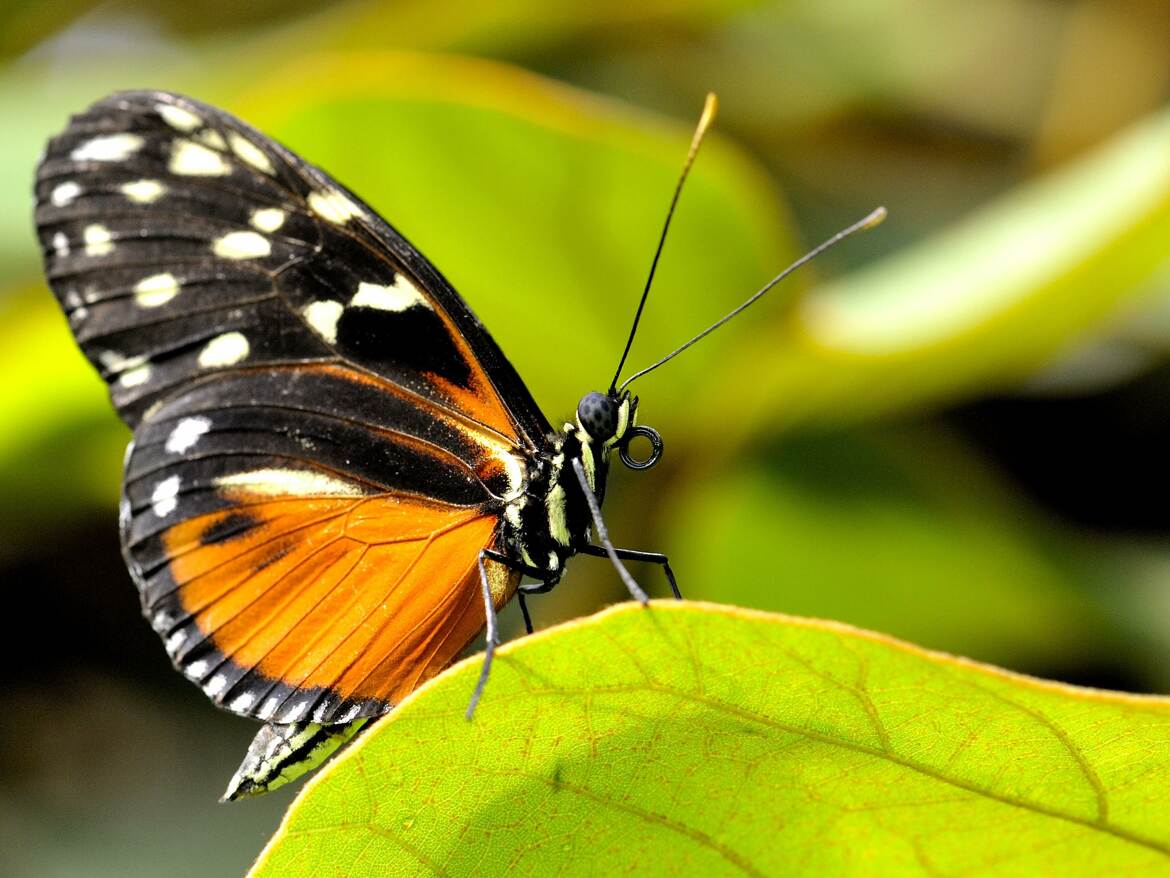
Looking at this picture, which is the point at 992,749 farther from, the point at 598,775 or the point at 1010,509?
the point at 1010,509

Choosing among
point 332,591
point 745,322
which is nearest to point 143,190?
point 332,591

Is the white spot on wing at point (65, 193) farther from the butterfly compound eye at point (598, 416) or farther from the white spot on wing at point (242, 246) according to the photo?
Answer: the butterfly compound eye at point (598, 416)

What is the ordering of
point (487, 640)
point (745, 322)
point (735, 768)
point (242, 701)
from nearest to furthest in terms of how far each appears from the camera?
point (735, 768)
point (487, 640)
point (242, 701)
point (745, 322)

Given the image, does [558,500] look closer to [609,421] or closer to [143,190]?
[609,421]

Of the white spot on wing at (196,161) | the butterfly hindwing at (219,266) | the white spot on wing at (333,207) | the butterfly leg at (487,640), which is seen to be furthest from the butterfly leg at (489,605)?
the white spot on wing at (196,161)

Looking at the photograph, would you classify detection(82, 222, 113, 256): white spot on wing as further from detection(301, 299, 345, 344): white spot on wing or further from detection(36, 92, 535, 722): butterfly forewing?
detection(301, 299, 345, 344): white spot on wing

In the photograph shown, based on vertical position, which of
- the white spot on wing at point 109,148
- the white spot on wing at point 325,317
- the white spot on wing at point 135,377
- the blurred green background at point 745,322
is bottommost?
the blurred green background at point 745,322
